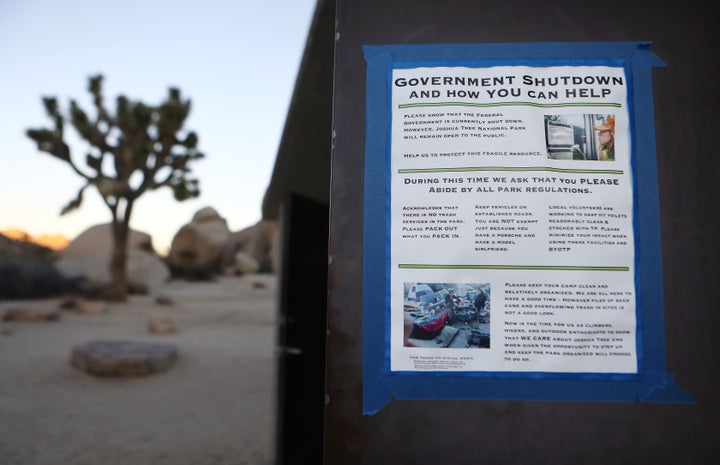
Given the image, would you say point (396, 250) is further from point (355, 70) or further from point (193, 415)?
point (193, 415)

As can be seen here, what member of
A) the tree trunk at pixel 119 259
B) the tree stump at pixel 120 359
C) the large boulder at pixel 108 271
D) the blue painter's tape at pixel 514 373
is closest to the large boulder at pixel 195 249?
the large boulder at pixel 108 271

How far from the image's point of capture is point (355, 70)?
1769 millimetres

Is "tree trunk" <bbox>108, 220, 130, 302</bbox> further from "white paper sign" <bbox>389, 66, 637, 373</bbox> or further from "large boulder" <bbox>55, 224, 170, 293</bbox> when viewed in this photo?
"white paper sign" <bbox>389, 66, 637, 373</bbox>

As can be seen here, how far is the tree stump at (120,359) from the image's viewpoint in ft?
24.7

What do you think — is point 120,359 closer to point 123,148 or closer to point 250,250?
point 123,148

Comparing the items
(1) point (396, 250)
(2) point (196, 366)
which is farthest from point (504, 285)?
(2) point (196, 366)

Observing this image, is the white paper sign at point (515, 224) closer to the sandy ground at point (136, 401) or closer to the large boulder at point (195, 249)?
the sandy ground at point (136, 401)

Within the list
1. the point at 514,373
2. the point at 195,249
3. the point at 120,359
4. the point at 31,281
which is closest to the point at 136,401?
the point at 120,359

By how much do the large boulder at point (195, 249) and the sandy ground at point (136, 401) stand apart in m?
12.5

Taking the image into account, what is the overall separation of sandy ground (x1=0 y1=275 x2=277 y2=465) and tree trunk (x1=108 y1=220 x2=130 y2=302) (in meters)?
2.54

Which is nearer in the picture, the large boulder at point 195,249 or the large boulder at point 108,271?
the large boulder at point 108,271

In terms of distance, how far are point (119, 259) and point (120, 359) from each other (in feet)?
26.1

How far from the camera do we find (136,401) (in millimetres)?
6516

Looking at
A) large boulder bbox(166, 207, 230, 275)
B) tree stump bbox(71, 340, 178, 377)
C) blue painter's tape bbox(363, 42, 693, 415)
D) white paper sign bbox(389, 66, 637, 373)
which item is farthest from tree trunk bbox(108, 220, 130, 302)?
white paper sign bbox(389, 66, 637, 373)
